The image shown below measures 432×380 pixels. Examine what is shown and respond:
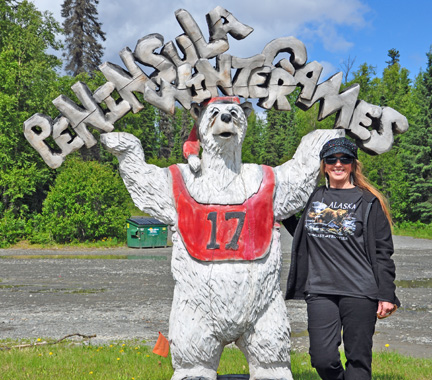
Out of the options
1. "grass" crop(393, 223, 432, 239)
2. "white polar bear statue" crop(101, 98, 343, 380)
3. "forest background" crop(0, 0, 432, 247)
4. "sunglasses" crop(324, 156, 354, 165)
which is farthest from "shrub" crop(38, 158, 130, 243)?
"sunglasses" crop(324, 156, 354, 165)

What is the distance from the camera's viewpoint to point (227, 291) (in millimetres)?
3008

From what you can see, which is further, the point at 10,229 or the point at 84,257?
the point at 10,229

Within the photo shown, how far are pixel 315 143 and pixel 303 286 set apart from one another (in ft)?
3.40

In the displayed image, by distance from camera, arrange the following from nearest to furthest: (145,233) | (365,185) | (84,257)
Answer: (365,185) → (84,257) → (145,233)

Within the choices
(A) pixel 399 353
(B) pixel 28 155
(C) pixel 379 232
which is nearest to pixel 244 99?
(C) pixel 379 232

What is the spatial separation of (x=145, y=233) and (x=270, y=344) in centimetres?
1217

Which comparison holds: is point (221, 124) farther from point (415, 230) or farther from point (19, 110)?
point (415, 230)

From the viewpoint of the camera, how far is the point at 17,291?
28.2 feet

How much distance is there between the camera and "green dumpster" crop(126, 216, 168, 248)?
14875mm

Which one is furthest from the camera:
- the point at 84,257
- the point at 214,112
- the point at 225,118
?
the point at 84,257

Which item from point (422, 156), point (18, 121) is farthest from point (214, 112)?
point (422, 156)

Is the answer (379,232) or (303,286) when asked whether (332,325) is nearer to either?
(303,286)

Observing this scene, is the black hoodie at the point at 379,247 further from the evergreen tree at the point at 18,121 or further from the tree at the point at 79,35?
the tree at the point at 79,35

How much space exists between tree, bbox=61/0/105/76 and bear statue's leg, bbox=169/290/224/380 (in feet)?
86.6
